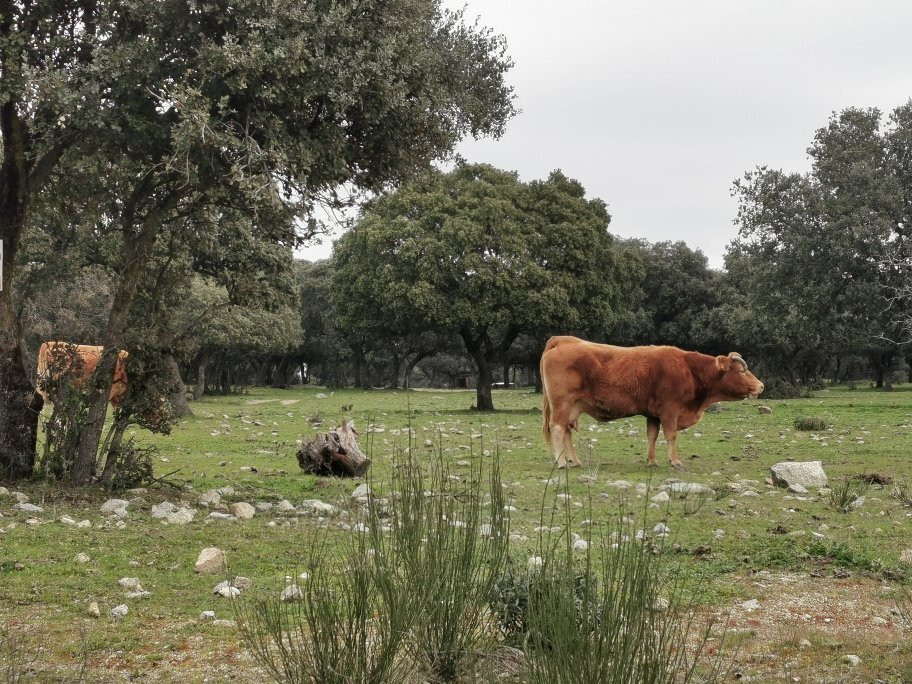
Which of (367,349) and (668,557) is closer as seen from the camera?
(668,557)

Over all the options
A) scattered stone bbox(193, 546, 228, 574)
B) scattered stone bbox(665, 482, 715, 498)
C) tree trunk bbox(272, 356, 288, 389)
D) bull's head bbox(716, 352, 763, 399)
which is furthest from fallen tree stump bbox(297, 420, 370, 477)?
tree trunk bbox(272, 356, 288, 389)

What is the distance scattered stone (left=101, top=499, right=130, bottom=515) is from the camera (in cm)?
1043

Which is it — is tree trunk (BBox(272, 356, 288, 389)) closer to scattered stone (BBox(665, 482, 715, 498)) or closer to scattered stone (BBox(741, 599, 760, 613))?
scattered stone (BBox(665, 482, 715, 498))

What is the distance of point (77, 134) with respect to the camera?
11500 millimetres

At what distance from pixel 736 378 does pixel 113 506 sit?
1236 centimetres

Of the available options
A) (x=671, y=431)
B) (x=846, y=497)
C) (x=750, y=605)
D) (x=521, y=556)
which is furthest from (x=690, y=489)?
(x=521, y=556)

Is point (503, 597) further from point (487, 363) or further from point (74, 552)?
point (487, 363)

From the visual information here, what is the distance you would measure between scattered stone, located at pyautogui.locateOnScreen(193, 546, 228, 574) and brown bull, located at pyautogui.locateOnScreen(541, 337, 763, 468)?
387 inches

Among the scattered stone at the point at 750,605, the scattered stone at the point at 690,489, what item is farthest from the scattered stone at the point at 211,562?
the scattered stone at the point at 690,489

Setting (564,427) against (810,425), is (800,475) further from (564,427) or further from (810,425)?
(810,425)

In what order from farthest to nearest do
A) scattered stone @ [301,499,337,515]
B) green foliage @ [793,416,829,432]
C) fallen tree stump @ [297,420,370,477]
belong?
green foliage @ [793,416,829,432] < fallen tree stump @ [297,420,370,477] < scattered stone @ [301,499,337,515]

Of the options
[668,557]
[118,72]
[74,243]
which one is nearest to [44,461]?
[118,72]

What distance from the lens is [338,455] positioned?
15.1m

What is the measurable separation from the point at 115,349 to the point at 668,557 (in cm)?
786
